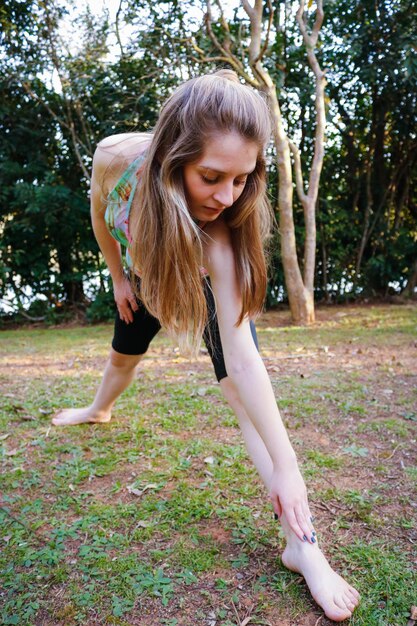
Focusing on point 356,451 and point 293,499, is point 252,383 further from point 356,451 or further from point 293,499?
point 356,451

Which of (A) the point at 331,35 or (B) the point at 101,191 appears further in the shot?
(A) the point at 331,35

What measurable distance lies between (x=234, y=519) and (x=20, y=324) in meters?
6.35

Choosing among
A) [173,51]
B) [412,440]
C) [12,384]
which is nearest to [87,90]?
[173,51]

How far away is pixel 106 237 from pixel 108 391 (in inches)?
33.3

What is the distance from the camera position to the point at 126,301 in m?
2.24

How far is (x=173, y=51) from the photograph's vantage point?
620cm

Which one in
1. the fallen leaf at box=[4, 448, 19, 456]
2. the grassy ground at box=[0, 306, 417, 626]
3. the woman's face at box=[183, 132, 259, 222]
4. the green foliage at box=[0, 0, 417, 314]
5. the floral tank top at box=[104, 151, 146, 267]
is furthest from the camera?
the green foliage at box=[0, 0, 417, 314]

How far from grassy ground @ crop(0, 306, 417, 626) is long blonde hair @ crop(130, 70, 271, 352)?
2.30ft

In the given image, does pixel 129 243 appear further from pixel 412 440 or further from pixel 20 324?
pixel 20 324

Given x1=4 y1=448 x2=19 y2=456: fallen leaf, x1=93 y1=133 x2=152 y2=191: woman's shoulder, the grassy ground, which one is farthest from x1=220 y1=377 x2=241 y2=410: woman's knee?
x1=4 y1=448 x2=19 y2=456: fallen leaf

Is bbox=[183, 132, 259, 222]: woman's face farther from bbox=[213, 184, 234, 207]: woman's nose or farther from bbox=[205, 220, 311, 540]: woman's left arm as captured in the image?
bbox=[205, 220, 311, 540]: woman's left arm

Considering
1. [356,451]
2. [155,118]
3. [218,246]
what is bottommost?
[356,451]

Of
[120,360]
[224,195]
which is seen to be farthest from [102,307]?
[224,195]

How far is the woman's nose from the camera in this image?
1401mm
